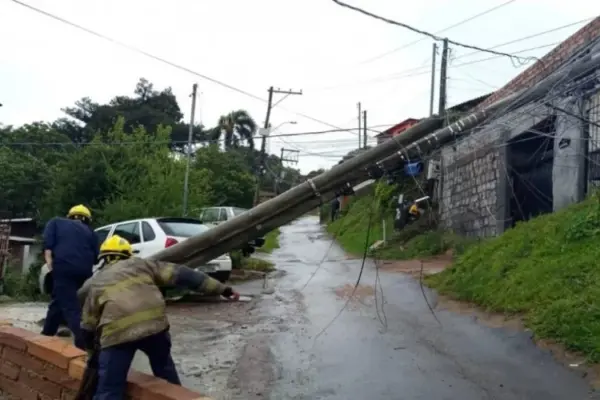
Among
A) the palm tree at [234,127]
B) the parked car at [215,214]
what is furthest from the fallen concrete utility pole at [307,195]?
the palm tree at [234,127]

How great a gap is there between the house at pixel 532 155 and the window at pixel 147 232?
5567mm

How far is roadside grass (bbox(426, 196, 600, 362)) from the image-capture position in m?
6.84

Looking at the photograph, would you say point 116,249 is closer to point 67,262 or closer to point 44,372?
point 44,372

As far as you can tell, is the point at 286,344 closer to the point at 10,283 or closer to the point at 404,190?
the point at 10,283

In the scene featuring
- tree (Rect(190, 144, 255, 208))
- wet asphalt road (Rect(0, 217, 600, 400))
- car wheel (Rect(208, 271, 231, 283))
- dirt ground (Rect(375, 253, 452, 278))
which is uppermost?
tree (Rect(190, 144, 255, 208))

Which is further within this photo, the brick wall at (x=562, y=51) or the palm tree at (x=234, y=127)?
the palm tree at (x=234, y=127)

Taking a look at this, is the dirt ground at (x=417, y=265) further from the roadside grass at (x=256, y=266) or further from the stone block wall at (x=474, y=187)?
the roadside grass at (x=256, y=266)

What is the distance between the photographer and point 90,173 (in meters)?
18.8

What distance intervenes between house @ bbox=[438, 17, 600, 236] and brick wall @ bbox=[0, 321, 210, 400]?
192 inches

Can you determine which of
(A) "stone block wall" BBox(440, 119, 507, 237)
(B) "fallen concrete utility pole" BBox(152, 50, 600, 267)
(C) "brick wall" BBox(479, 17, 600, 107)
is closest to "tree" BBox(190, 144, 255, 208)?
(A) "stone block wall" BBox(440, 119, 507, 237)

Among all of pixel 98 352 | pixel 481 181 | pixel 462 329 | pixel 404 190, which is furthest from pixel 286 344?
pixel 404 190

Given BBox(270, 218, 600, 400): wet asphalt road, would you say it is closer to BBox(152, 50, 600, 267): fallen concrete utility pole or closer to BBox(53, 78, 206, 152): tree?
BBox(152, 50, 600, 267): fallen concrete utility pole

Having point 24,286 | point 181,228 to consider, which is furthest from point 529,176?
point 24,286

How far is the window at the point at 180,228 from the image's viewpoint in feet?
38.9
